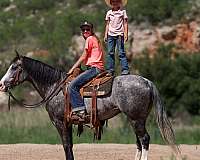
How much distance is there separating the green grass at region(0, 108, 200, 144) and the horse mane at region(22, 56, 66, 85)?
5.79m

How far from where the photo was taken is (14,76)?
499 inches

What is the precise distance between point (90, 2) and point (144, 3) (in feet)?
20.3

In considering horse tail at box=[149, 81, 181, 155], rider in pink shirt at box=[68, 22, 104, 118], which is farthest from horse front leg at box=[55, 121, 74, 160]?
horse tail at box=[149, 81, 181, 155]

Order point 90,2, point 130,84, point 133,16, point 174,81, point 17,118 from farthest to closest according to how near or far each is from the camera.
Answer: point 90,2
point 133,16
point 174,81
point 17,118
point 130,84

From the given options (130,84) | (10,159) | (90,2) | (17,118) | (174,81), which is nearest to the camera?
(130,84)

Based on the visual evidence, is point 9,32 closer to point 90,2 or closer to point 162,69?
point 90,2

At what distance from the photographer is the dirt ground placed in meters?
15.1

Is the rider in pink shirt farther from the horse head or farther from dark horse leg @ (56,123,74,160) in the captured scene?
the horse head

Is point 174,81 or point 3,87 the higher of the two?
point 3,87

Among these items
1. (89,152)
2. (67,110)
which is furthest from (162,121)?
(89,152)

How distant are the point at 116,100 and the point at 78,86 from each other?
71cm

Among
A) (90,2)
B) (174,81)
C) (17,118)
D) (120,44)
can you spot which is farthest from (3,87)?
(90,2)

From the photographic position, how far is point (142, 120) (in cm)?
1215

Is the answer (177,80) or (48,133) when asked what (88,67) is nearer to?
(48,133)
